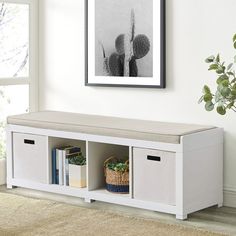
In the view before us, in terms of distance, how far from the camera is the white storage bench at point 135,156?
4516mm

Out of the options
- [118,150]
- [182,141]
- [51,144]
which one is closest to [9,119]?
[51,144]

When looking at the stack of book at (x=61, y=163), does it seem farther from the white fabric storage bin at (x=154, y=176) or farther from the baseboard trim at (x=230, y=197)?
the baseboard trim at (x=230, y=197)

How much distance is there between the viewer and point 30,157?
5340 millimetres

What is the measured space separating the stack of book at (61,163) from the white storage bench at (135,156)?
0.13 feet

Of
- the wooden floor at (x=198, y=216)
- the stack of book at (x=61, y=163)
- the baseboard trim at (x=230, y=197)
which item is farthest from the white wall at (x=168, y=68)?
the stack of book at (x=61, y=163)

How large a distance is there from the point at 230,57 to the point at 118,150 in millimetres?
1150

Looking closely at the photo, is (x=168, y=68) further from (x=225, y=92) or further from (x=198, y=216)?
(x=225, y=92)

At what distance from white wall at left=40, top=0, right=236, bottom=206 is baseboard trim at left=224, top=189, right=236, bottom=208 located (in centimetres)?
3

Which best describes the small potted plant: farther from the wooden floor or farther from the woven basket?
the woven basket

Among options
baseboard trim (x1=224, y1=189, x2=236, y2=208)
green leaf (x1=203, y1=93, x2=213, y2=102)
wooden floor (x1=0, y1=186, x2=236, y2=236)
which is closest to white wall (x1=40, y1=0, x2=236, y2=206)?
baseboard trim (x1=224, y1=189, x2=236, y2=208)

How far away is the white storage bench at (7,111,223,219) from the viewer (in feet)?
14.8

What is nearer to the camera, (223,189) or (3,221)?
(3,221)

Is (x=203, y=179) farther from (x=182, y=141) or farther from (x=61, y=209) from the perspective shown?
(x=61, y=209)

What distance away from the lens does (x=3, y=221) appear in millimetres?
4492
